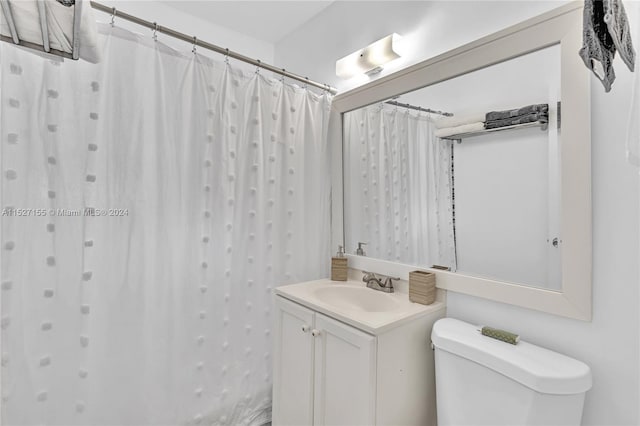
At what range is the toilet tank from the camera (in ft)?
3.01

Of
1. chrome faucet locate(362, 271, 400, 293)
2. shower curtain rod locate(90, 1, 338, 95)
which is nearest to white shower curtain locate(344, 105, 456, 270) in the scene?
chrome faucet locate(362, 271, 400, 293)

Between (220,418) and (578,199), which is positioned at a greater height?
(578,199)

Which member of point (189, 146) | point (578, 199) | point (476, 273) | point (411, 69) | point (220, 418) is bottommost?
point (220, 418)

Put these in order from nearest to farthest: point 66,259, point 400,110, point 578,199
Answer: point 578,199, point 66,259, point 400,110

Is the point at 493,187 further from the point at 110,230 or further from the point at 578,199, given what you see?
the point at 110,230

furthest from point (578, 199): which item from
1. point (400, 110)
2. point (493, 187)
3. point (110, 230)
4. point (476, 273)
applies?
point (110, 230)

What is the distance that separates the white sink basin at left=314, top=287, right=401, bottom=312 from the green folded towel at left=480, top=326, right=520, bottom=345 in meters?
0.45

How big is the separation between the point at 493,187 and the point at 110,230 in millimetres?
1617

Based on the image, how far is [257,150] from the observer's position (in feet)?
5.79

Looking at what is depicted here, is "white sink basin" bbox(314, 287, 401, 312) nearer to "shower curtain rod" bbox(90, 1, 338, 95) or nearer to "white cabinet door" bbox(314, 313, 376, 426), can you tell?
"white cabinet door" bbox(314, 313, 376, 426)

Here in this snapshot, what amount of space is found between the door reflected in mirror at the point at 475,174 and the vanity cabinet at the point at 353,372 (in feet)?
1.20

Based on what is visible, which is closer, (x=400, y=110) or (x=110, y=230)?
(x=110, y=230)

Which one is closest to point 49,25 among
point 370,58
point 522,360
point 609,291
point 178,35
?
point 178,35

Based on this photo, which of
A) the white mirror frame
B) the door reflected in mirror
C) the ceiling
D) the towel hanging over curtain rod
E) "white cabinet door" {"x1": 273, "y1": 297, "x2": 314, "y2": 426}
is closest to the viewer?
the towel hanging over curtain rod
